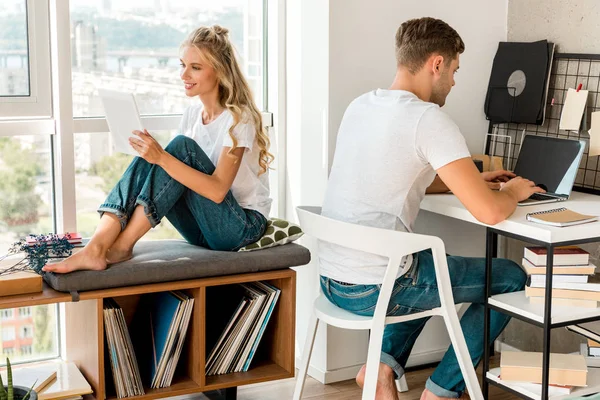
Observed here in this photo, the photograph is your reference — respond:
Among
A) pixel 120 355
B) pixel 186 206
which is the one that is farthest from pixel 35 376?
pixel 186 206

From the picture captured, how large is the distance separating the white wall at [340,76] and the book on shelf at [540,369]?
0.71 metres

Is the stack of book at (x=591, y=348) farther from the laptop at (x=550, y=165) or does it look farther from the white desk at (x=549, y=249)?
the laptop at (x=550, y=165)

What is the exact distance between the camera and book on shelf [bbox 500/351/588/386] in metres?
2.33

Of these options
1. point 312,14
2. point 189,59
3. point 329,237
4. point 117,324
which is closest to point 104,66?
point 189,59

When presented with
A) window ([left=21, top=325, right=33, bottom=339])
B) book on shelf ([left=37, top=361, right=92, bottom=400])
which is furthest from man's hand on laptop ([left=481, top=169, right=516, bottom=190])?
window ([left=21, top=325, right=33, bottom=339])

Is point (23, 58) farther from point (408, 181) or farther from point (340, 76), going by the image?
point (408, 181)

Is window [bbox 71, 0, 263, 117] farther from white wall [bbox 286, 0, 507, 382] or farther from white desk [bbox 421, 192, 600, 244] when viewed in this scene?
white desk [bbox 421, 192, 600, 244]

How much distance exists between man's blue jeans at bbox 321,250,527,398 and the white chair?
0.04m

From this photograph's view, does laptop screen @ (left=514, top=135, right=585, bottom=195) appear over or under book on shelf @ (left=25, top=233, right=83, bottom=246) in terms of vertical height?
over

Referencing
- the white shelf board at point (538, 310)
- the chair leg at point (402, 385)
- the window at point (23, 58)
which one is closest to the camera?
the white shelf board at point (538, 310)

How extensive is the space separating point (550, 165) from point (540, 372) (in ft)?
2.23

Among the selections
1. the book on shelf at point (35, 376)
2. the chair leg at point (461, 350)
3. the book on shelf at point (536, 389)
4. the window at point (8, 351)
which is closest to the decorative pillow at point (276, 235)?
the chair leg at point (461, 350)

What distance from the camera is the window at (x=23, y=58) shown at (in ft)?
8.70

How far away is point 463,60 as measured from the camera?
3.08 metres
